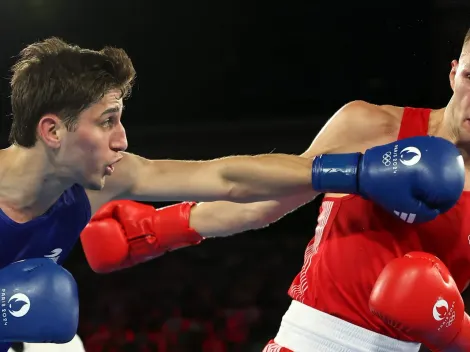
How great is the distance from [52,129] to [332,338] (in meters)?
0.97

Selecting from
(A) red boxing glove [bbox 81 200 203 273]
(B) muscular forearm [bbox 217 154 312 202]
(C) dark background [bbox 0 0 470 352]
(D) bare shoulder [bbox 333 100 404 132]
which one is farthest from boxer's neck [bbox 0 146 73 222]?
(C) dark background [bbox 0 0 470 352]

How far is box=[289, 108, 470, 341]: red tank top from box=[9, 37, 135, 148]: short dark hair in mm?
766

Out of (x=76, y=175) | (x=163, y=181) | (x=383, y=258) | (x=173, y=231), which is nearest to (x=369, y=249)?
(x=383, y=258)

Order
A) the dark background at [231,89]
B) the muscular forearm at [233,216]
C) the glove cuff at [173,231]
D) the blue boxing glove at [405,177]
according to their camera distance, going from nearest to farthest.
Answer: the blue boxing glove at [405,177]
the muscular forearm at [233,216]
the glove cuff at [173,231]
the dark background at [231,89]

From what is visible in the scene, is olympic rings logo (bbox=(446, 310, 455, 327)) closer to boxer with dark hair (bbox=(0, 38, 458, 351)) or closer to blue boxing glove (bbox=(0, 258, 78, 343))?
Result: boxer with dark hair (bbox=(0, 38, 458, 351))

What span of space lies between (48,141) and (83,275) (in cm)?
439

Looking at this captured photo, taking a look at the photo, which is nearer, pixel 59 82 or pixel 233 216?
pixel 59 82

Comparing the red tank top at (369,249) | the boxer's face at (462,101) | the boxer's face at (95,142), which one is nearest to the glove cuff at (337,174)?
the red tank top at (369,249)

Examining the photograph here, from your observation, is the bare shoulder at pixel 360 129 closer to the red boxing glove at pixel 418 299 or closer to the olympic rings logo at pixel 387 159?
the olympic rings logo at pixel 387 159

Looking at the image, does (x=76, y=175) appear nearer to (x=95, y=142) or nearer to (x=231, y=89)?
(x=95, y=142)

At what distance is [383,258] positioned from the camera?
209 cm

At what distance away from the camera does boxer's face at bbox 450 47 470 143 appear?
2.06m

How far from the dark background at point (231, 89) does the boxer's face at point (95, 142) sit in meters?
3.83

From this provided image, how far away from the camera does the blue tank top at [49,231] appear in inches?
78.7
